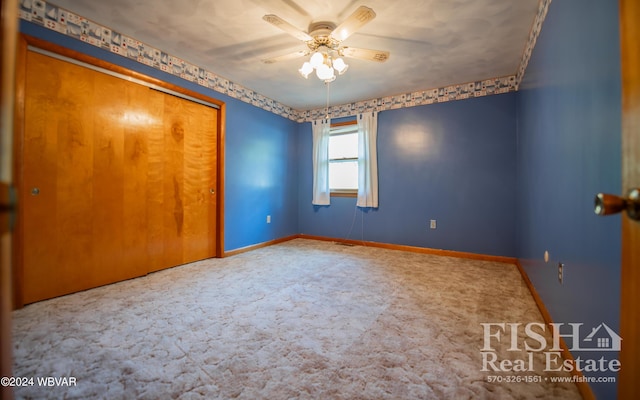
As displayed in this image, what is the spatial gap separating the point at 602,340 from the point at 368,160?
3.56 m

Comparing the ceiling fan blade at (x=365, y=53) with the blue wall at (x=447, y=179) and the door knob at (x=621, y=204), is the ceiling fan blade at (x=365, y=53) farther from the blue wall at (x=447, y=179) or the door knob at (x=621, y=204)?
the door knob at (x=621, y=204)

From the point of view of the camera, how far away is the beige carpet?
4.16 feet

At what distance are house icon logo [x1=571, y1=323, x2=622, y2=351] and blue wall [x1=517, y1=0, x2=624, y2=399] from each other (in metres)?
0.03

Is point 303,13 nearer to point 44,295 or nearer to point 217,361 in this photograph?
point 217,361

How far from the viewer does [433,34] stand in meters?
2.51

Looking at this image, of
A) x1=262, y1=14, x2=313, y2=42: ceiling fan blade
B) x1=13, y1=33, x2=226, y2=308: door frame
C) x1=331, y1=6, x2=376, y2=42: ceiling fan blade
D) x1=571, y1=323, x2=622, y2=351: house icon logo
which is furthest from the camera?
x1=13, y1=33, x2=226, y2=308: door frame

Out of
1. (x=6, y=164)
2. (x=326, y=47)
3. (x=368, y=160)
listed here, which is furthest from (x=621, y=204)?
(x=368, y=160)

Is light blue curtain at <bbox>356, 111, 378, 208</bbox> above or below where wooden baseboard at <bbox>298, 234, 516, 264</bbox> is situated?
above

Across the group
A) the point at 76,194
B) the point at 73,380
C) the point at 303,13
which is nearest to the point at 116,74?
the point at 76,194

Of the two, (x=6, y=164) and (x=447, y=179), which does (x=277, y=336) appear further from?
(x=447, y=179)

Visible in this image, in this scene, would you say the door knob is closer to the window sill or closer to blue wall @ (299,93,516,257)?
blue wall @ (299,93,516,257)

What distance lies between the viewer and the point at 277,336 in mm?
1709

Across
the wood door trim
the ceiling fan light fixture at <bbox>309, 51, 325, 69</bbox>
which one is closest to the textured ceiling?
the ceiling fan light fixture at <bbox>309, 51, 325, 69</bbox>

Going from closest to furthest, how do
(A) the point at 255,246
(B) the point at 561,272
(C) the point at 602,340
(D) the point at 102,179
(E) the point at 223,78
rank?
(C) the point at 602,340 < (B) the point at 561,272 < (D) the point at 102,179 < (E) the point at 223,78 < (A) the point at 255,246
